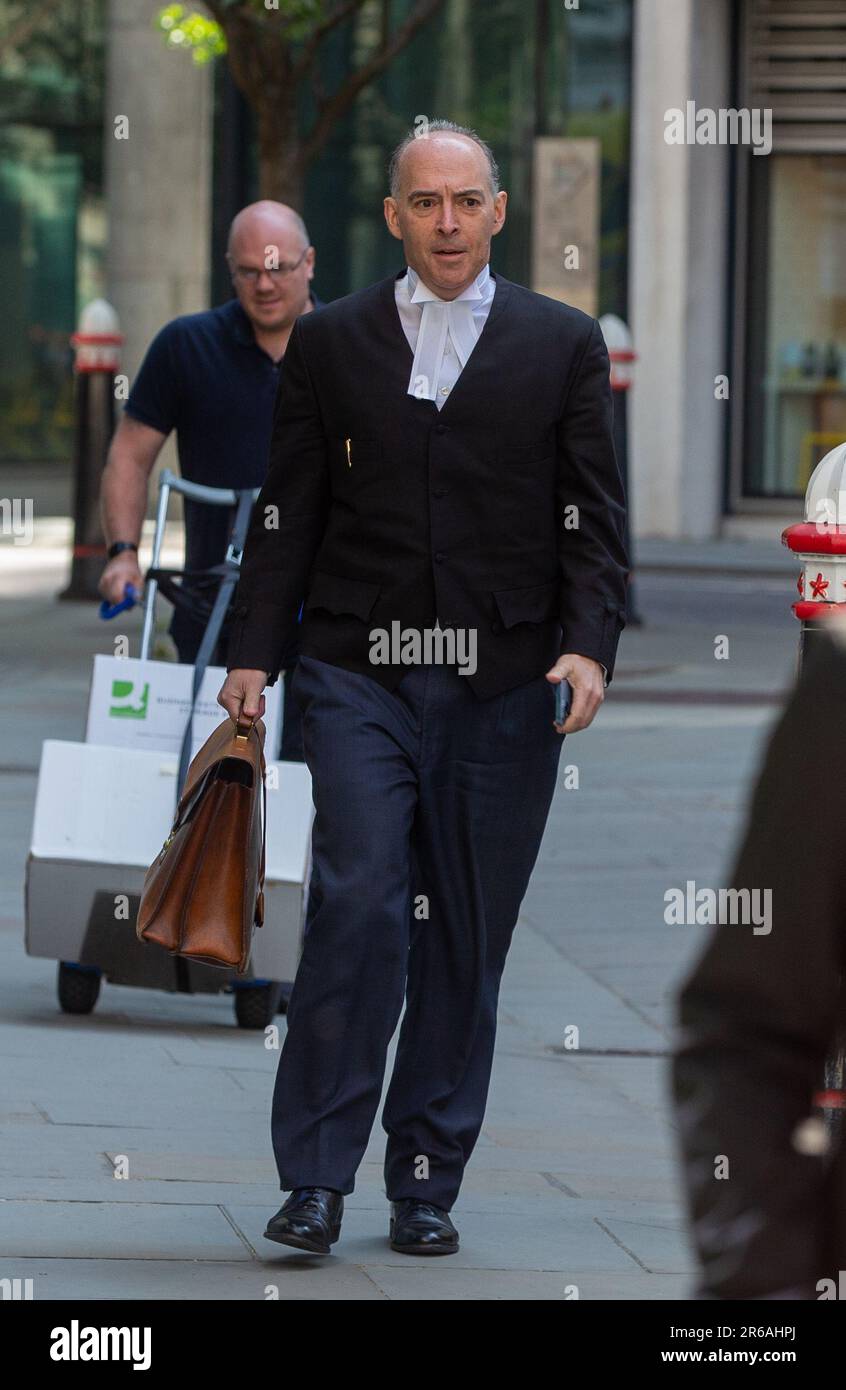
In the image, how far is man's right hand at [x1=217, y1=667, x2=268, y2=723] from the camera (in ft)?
14.9

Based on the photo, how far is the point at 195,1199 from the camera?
4844 mm

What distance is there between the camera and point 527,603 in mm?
4445

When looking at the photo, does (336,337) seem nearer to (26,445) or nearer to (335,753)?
(335,753)

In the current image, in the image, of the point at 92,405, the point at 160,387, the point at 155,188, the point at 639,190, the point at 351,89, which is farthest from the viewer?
the point at 155,188

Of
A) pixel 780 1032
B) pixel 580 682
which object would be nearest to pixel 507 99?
pixel 580 682

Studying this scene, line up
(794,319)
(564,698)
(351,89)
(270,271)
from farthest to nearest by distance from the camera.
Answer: (794,319), (351,89), (270,271), (564,698)

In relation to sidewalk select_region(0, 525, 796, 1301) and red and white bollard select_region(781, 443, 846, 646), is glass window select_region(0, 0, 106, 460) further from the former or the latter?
red and white bollard select_region(781, 443, 846, 646)

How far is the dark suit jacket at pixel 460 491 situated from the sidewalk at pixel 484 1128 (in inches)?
A: 19.8

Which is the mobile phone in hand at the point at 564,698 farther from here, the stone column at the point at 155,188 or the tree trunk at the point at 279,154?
the stone column at the point at 155,188

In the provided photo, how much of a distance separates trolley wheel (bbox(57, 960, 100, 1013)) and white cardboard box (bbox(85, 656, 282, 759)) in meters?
0.60

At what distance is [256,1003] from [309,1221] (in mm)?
2054

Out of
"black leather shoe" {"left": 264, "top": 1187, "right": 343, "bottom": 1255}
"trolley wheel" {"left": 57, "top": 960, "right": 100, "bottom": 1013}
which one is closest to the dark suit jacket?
"black leather shoe" {"left": 264, "top": 1187, "right": 343, "bottom": 1255}

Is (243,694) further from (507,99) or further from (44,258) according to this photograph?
(44,258)
